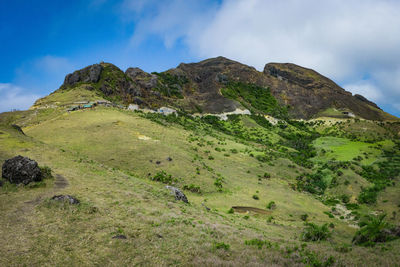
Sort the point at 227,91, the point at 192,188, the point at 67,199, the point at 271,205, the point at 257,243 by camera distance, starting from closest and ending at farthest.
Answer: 1. the point at 257,243
2. the point at 67,199
3. the point at 271,205
4. the point at 192,188
5. the point at 227,91

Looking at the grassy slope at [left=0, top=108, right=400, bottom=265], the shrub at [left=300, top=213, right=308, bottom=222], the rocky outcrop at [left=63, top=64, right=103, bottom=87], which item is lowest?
the shrub at [left=300, top=213, right=308, bottom=222]

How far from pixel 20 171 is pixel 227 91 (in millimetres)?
156122

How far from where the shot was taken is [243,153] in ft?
203

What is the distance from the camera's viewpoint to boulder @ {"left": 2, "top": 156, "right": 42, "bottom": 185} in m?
18.4

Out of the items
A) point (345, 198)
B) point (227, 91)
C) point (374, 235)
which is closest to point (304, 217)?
point (374, 235)

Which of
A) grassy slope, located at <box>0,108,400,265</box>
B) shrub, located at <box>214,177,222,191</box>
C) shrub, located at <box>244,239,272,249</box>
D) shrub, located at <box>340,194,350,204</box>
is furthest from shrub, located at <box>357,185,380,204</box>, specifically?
shrub, located at <box>244,239,272,249</box>

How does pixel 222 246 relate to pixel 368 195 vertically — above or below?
below

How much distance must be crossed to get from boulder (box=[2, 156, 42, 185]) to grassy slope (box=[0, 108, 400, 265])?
1352 mm

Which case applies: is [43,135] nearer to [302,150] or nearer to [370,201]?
[370,201]

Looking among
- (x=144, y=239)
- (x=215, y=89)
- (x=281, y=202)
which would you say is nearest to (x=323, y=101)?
(x=215, y=89)

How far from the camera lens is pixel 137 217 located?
631 inches

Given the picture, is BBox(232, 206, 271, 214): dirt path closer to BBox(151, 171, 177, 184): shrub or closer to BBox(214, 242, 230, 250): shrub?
BBox(151, 171, 177, 184): shrub

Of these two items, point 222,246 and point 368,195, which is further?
point 368,195

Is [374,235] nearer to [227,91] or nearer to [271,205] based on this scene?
[271,205]
